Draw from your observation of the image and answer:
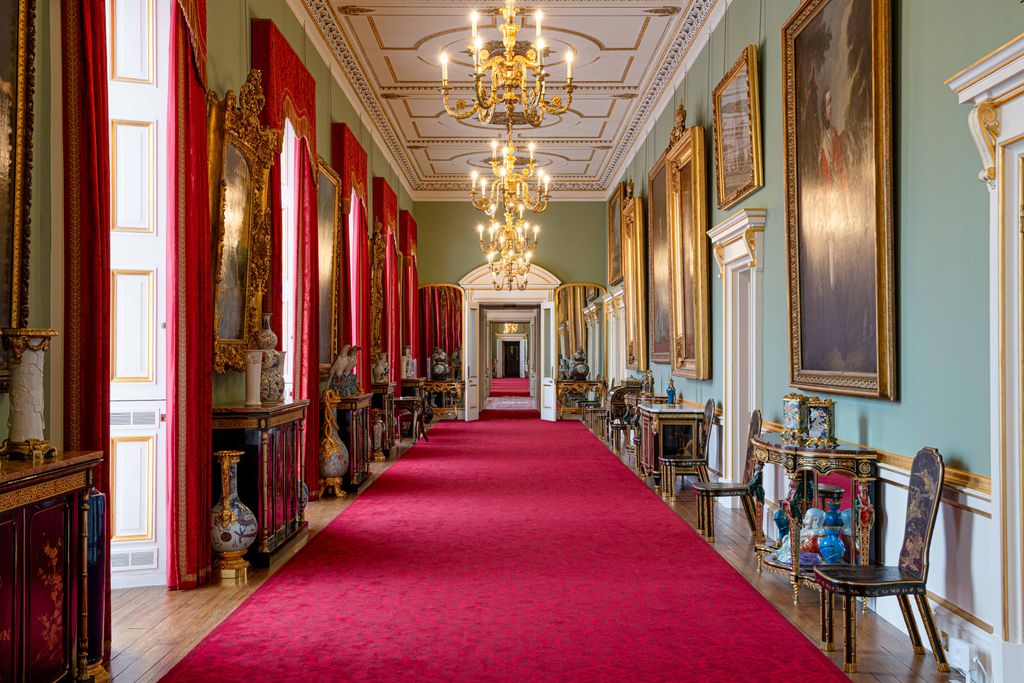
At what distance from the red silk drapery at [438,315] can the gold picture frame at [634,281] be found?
5453 mm

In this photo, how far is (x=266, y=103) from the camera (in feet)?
23.0

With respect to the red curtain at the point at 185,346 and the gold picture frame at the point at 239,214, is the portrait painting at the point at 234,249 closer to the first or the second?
the gold picture frame at the point at 239,214

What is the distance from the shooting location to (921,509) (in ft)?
13.2

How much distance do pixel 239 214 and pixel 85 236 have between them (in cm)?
247

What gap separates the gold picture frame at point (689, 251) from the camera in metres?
9.13

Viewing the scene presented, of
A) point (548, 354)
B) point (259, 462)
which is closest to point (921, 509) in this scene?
point (259, 462)

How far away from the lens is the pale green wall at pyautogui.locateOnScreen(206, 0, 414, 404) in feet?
20.3

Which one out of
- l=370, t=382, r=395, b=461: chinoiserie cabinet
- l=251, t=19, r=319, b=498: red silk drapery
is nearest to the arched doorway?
l=370, t=382, r=395, b=461: chinoiserie cabinet

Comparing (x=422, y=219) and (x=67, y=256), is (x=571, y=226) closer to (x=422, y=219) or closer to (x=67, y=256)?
(x=422, y=219)

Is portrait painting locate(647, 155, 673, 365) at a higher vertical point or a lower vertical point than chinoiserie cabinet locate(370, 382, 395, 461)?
higher

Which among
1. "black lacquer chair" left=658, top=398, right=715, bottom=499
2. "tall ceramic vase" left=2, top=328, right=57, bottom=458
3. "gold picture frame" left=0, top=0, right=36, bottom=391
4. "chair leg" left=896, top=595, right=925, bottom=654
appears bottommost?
"chair leg" left=896, top=595, right=925, bottom=654

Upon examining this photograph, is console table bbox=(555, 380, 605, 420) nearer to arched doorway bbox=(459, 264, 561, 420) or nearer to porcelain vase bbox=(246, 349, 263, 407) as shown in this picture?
arched doorway bbox=(459, 264, 561, 420)

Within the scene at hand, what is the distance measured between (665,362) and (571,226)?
27.2 ft

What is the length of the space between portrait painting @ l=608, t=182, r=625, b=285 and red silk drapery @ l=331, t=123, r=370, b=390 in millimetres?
5461
